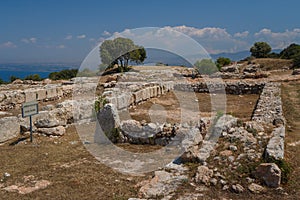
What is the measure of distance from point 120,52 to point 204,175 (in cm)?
4328

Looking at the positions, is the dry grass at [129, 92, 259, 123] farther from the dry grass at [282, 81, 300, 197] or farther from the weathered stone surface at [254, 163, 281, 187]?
the weathered stone surface at [254, 163, 281, 187]

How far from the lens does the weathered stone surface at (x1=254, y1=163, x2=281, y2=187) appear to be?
5.51 metres

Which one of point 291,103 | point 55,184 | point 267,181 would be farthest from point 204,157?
point 291,103

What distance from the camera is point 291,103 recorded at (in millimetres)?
14430

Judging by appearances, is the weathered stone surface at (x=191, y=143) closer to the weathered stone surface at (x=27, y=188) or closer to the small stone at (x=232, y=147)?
the small stone at (x=232, y=147)

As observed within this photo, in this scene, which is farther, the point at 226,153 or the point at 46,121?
the point at 46,121

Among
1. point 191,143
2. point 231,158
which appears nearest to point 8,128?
point 191,143

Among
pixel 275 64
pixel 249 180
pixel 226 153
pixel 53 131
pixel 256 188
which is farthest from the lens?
pixel 275 64

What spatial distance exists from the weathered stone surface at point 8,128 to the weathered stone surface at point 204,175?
659cm

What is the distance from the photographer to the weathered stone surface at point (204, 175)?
5785mm

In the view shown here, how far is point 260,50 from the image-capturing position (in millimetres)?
57844

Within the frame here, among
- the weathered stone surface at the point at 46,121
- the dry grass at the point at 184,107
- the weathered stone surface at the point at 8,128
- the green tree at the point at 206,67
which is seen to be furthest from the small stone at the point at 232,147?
the green tree at the point at 206,67

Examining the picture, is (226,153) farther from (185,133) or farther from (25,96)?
(25,96)

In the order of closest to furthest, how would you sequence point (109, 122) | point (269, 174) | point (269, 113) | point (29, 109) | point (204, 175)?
point (269, 174) → point (204, 175) → point (29, 109) → point (109, 122) → point (269, 113)
